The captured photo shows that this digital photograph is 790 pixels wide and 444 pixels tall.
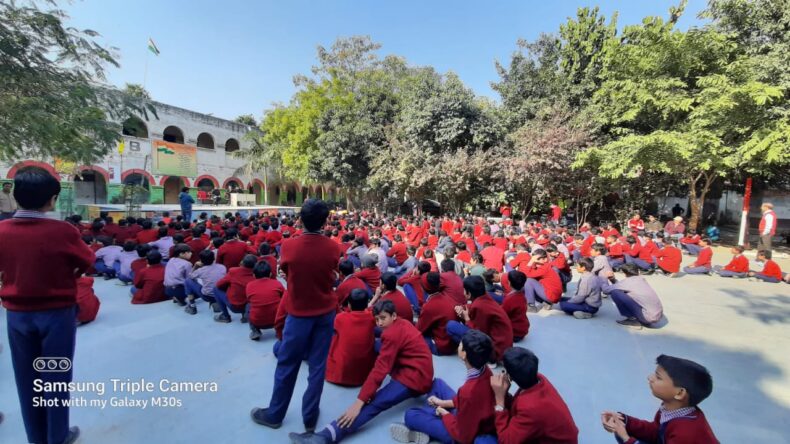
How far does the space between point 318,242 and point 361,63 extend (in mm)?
19316

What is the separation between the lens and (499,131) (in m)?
14.7

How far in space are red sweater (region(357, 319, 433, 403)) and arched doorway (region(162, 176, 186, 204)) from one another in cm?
2558

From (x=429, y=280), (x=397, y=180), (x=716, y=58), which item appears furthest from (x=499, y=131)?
(x=429, y=280)

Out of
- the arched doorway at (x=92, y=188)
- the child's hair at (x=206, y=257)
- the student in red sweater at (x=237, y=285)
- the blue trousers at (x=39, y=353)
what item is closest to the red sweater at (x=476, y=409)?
the blue trousers at (x=39, y=353)

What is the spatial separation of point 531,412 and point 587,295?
11.5ft

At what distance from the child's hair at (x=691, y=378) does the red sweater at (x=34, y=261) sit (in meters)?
3.18

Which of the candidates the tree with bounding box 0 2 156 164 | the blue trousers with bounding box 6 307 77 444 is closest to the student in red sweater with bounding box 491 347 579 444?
the blue trousers with bounding box 6 307 77 444

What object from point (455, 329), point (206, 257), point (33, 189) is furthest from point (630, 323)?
point (33, 189)

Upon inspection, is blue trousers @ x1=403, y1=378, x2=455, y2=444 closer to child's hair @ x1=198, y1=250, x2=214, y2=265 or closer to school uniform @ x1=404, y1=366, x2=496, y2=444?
school uniform @ x1=404, y1=366, x2=496, y2=444

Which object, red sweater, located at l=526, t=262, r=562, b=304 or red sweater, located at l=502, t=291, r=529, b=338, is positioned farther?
red sweater, located at l=526, t=262, r=562, b=304

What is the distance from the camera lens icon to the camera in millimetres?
1969

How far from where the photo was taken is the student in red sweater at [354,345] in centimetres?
288

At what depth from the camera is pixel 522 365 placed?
1823mm

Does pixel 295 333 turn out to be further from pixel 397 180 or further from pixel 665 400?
pixel 397 180
